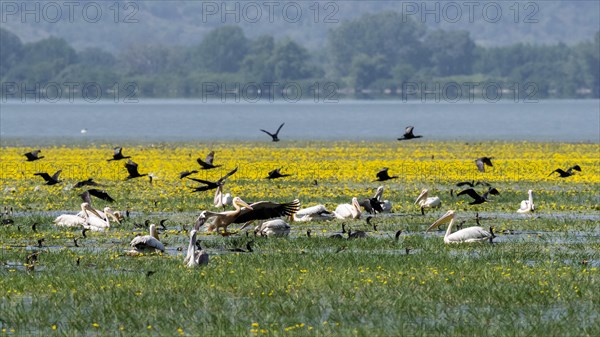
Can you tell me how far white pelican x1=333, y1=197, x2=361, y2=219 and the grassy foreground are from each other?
0.85 ft

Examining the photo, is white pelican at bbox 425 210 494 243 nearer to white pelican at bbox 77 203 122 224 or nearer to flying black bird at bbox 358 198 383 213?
flying black bird at bbox 358 198 383 213

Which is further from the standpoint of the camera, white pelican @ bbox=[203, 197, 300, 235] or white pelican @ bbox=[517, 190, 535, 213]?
white pelican @ bbox=[517, 190, 535, 213]

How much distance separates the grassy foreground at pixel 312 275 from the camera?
50.4 feet

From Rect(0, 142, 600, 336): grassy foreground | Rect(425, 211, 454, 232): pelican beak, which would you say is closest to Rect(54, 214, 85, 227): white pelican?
Rect(0, 142, 600, 336): grassy foreground

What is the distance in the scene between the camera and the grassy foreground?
15367 mm

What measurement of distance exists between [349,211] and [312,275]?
850 cm

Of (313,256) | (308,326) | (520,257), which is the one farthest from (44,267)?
(520,257)

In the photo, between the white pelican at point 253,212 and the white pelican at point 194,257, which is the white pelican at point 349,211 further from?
the white pelican at point 194,257

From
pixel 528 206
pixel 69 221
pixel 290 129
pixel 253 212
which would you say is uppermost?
pixel 253 212

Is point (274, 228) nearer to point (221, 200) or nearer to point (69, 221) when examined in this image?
point (69, 221)

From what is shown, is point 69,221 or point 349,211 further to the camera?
point 349,211

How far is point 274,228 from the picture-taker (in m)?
23.3

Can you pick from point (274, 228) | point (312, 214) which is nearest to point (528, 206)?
point (312, 214)

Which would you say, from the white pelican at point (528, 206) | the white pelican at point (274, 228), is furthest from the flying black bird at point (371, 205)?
the white pelican at point (274, 228)
